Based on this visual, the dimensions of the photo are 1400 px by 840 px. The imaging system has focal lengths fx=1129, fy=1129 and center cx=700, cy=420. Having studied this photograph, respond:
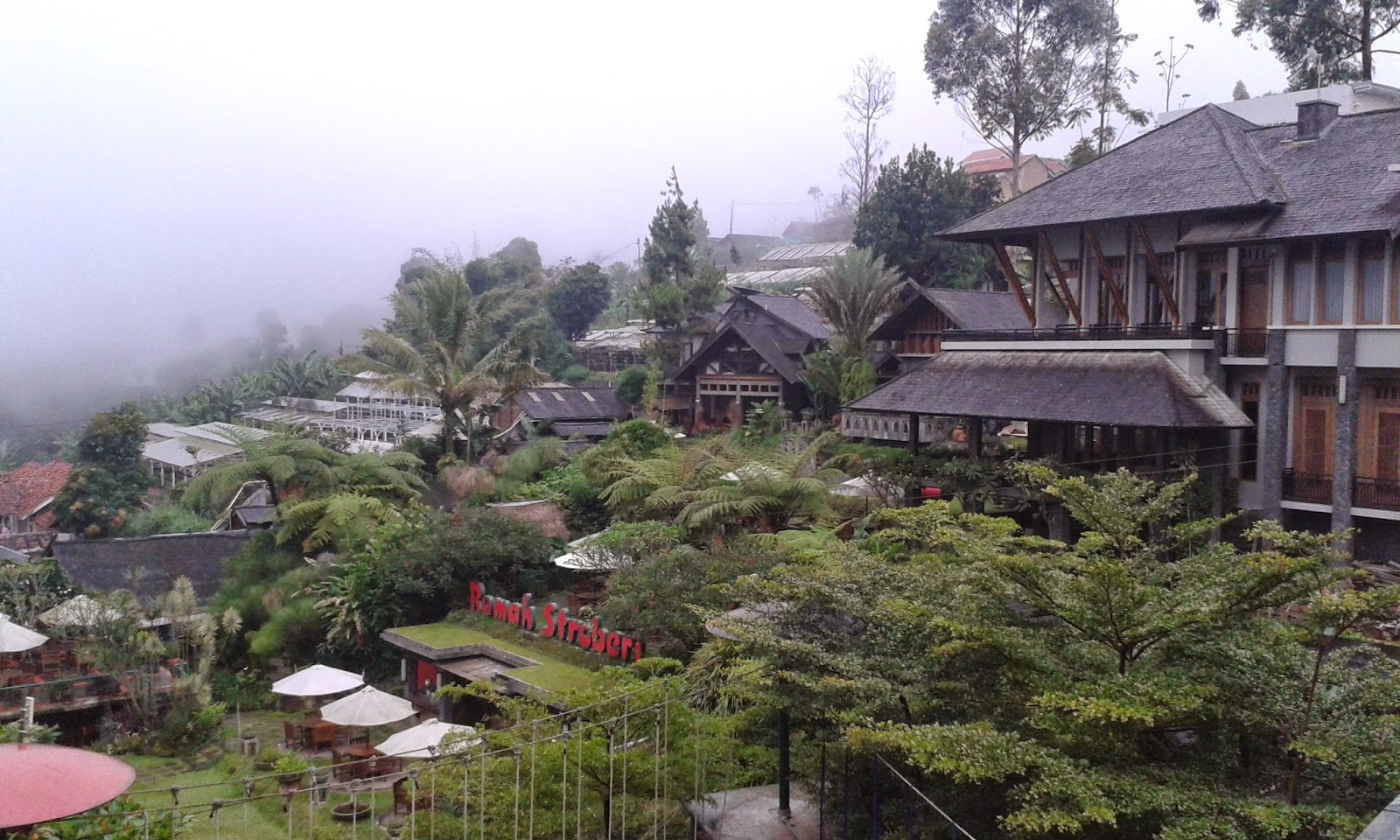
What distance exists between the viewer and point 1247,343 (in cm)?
1712

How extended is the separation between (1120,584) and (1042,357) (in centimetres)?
1212

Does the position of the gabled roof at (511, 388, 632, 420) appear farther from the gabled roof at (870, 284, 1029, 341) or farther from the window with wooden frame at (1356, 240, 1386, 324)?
the window with wooden frame at (1356, 240, 1386, 324)

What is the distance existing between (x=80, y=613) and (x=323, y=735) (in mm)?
5542

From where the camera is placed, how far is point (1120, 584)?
23.6 feet

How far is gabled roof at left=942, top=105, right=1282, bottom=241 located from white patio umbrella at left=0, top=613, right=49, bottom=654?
653 inches

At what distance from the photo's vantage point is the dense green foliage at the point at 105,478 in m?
28.0

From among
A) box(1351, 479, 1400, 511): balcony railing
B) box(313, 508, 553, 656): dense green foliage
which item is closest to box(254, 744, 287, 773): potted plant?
box(313, 508, 553, 656): dense green foliage

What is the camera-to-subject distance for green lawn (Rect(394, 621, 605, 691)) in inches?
585

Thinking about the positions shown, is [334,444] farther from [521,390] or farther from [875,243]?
[875,243]

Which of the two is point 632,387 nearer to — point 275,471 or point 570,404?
point 570,404

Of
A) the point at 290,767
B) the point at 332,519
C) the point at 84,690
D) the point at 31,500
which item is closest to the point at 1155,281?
the point at 290,767

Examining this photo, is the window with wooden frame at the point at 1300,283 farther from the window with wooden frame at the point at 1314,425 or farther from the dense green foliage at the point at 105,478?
the dense green foliage at the point at 105,478

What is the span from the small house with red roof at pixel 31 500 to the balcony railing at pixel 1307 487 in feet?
94.6

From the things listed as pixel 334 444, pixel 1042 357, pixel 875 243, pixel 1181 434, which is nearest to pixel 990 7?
pixel 875 243
